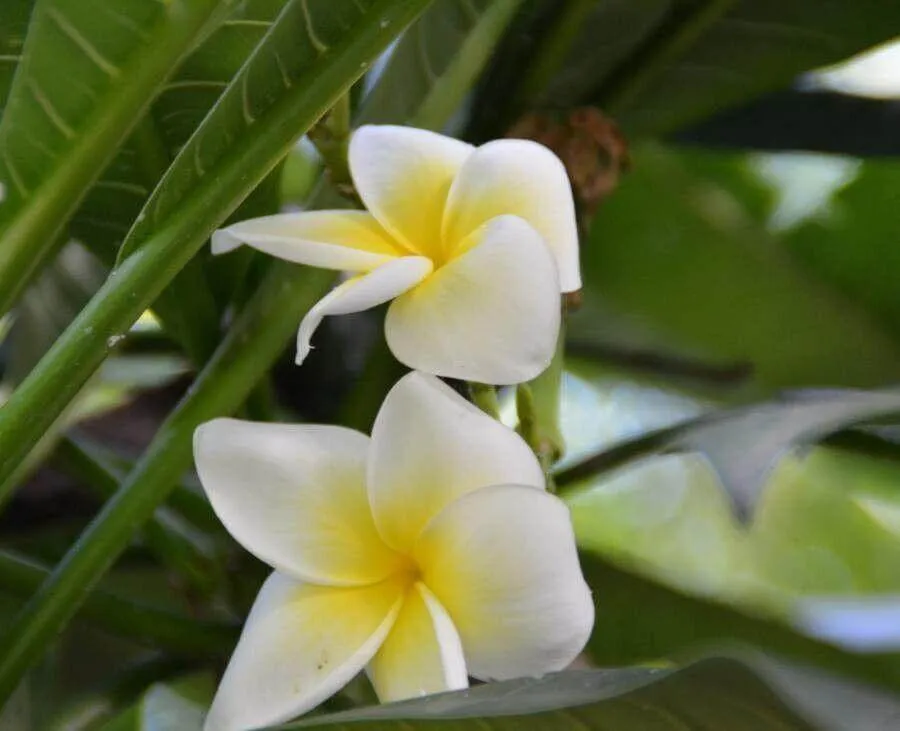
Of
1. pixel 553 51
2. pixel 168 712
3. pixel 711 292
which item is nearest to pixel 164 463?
pixel 168 712

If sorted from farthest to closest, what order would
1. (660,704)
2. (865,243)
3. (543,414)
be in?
(865,243) < (543,414) < (660,704)

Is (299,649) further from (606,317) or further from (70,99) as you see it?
(606,317)

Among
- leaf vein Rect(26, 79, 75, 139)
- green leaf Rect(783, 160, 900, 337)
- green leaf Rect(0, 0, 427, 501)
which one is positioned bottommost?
green leaf Rect(783, 160, 900, 337)

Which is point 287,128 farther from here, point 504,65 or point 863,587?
point 863,587

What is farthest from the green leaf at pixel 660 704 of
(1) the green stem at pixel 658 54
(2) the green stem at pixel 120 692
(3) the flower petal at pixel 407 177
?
(1) the green stem at pixel 658 54

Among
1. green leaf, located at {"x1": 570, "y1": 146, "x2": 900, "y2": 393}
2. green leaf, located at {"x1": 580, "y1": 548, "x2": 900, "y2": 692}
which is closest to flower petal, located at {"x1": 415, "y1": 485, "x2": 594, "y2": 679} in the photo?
green leaf, located at {"x1": 580, "y1": 548, "x2": 900, "y2": 692}

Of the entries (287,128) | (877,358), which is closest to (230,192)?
(287,128)

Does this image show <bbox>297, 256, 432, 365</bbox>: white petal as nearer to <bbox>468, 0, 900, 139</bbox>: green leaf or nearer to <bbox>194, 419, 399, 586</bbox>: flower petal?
<bbox>194, 419, 399, 586</bbox>: flower petal
